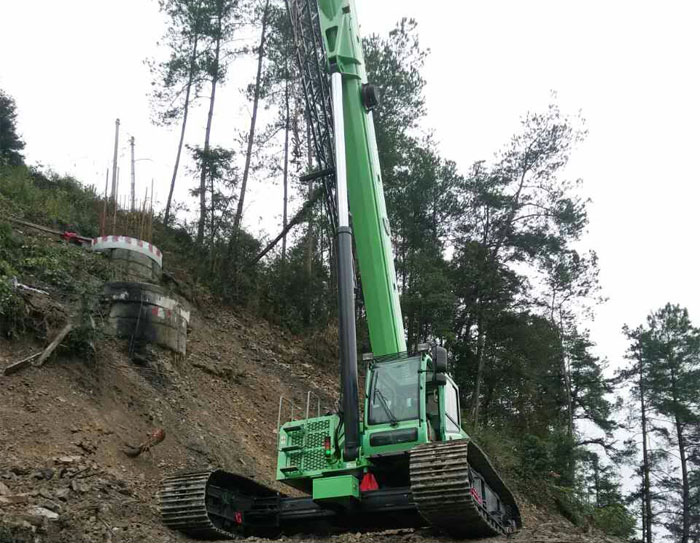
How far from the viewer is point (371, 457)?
26.0 ft

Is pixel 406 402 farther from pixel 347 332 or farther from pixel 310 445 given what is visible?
pixel 310 445

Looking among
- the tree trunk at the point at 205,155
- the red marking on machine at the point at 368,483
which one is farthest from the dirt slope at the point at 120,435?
the tree trunk at the point at 205,155

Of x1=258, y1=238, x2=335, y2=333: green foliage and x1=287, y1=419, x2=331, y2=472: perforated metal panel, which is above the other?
x1=258, y1=238, x2=335, y2=333: green foliage

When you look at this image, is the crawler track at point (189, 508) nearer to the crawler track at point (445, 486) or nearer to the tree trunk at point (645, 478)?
the crawler track at point (445, 486)

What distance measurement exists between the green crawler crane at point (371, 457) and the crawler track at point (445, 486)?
11 millimetres

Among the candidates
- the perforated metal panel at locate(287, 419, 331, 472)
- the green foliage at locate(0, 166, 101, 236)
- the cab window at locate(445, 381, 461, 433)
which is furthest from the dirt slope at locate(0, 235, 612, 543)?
the green foliage at locate(0, 166, 101, 236)

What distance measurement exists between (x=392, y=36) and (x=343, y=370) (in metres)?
19.5

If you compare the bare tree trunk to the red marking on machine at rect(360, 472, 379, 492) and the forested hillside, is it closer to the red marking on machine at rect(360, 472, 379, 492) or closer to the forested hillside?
the forested hillside

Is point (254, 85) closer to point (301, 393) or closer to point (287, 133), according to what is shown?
point (287, 133)

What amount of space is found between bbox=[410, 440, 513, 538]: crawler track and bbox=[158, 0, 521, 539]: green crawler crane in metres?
0.01

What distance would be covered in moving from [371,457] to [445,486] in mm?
1199

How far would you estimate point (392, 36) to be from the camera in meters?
24.8

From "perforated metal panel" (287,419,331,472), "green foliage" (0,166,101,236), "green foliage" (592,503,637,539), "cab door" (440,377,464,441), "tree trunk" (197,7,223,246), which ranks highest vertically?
"tree trunk" (197,7,223,246)

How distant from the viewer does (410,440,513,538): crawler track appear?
6.97m
